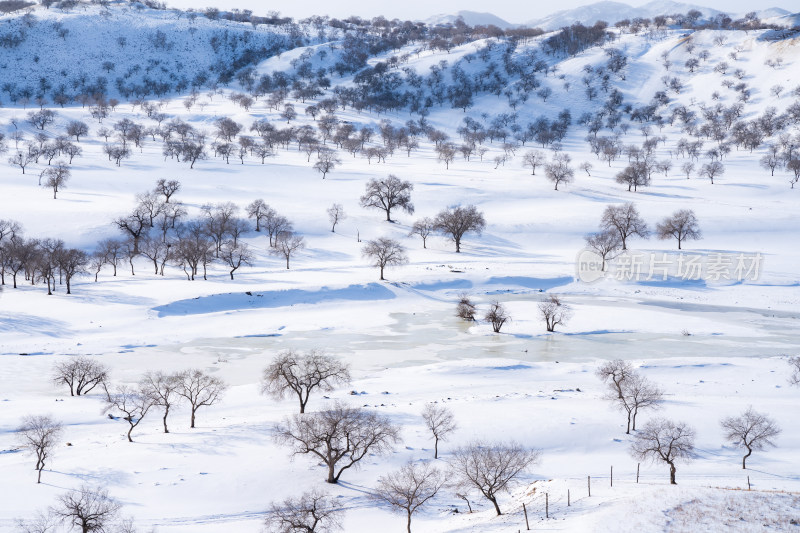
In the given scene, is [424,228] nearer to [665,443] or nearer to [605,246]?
[605,246]

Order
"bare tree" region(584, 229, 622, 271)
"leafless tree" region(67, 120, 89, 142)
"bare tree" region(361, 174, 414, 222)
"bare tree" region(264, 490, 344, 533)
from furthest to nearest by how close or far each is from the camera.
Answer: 1. "leafless tree" region(67, 120, 89, 142)
2. "bare tree" region(361, 174, 414, 222)
3. "bare tree" region(584, 229, 622, 271)
4. "bare tree" region(264, 490, 344, 533)

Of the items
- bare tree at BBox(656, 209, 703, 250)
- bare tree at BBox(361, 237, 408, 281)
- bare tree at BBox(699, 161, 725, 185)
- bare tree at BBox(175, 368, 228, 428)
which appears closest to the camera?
bare tree at BBox(175, 368, 228, 428)

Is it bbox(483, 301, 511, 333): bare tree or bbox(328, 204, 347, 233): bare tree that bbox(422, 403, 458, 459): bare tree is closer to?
bbox(483, 301, 511, 333): bare tree

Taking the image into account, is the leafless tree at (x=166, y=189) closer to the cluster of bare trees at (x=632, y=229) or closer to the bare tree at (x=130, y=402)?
the bare tree at (x=130, y=402)

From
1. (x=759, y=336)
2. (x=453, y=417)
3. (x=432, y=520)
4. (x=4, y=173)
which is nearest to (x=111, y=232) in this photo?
(x=4, y=173)

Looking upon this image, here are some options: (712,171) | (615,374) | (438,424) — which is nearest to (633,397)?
(615,374)

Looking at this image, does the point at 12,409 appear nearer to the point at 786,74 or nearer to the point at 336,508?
Result: the point at 336,508

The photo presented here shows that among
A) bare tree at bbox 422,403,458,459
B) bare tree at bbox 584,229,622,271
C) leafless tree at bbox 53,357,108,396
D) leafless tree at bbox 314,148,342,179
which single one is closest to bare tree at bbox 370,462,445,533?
bare tree at bbox 422,403,458,459
